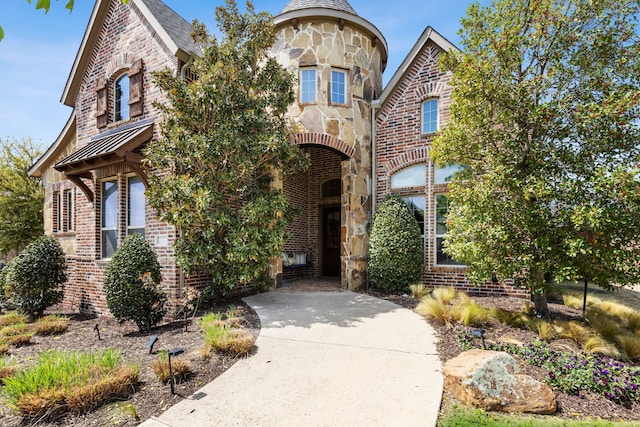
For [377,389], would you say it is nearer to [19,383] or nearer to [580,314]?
[19,383]

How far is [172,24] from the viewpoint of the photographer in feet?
29.2

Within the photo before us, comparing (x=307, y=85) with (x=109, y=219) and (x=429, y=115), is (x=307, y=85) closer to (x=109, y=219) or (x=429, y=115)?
(x=429, y=115)

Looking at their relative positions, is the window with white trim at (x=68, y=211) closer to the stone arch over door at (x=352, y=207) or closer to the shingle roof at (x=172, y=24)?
the shingle roof at (x=172, y=24)

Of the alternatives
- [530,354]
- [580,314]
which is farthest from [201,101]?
[580,314]

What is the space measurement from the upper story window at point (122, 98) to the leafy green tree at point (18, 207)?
11.3 meters

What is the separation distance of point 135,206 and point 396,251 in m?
6.94

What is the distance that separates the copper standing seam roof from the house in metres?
0.08

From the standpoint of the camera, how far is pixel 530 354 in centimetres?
449

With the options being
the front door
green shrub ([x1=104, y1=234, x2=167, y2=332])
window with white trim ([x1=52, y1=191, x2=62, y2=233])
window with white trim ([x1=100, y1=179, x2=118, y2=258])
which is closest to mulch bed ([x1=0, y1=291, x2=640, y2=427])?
green shrub ([x1=104, y1=234, x2=167, y2=332])

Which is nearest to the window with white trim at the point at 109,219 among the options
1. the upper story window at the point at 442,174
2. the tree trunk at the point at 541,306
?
the upper story window at the point at 442,174

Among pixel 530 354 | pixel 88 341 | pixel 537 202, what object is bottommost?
pixel 88 341

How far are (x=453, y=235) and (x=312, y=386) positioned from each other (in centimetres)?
393

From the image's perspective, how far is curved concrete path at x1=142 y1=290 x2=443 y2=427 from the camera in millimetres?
3242

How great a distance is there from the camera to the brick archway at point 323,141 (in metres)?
9.22
